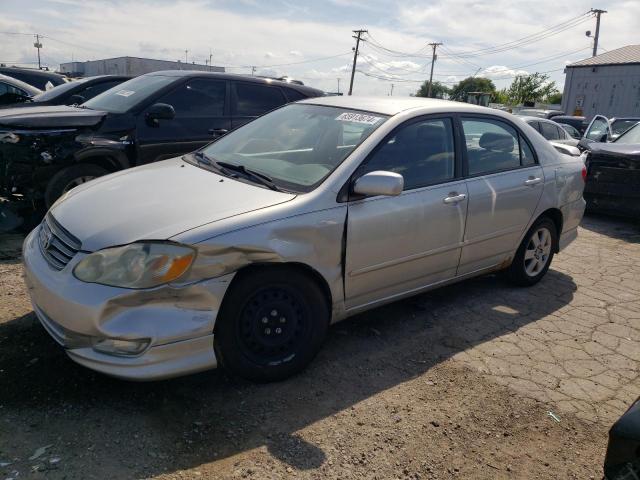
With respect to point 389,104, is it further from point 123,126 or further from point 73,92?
point 73,92

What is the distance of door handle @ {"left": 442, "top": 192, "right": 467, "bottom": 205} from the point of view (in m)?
3.65

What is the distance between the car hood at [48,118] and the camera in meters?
5.04

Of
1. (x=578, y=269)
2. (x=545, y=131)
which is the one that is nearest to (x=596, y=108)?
(x=545, y=131)

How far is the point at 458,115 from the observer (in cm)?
396

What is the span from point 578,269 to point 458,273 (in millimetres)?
2269

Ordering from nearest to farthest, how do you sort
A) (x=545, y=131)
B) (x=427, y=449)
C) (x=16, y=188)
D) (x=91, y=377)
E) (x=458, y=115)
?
(x=427, y=449)
(x=91, y=377)
(x=458, y=115)
(x=16, y=188)
(x=545, y=131)

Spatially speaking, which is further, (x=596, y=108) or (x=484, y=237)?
(x=596, y=108)

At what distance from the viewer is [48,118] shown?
5.18m

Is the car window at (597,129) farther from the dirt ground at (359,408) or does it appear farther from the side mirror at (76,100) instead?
the side mirror at (76,100)

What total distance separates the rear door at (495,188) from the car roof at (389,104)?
14cm

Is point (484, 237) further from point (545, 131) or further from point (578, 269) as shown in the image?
point (545, 131)

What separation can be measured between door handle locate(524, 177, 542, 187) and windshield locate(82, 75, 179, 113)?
4042 millimetres

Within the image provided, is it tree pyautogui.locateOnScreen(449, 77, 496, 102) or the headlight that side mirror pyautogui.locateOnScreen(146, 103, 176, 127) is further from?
tree pyautogui.locateOnScreen(449, 77, 496, 102)

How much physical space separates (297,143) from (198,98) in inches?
113
